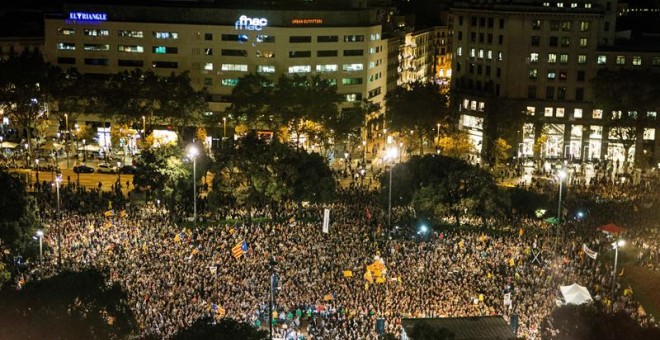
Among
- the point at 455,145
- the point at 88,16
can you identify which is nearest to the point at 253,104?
the point at 455,145

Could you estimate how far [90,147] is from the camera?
96.6 meters

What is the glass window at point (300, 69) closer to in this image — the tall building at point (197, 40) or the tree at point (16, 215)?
the tall building at point (197, 40)

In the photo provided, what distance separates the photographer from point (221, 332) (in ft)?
93.1

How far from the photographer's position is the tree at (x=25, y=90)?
91.9 m

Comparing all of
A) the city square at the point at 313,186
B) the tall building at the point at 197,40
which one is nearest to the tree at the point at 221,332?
the city square at the point at 313,186

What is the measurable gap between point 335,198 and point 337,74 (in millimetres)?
44438

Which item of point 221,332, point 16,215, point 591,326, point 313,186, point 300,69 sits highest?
point 300,69

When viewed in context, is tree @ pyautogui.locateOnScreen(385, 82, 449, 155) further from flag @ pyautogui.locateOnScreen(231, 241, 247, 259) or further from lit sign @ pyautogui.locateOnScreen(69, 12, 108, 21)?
flag @ pyautogui.locateOnScreen(231, 241, 247, 259)

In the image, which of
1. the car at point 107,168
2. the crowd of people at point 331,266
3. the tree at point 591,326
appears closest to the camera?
the tree at point 591,326

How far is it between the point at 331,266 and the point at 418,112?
48.6m

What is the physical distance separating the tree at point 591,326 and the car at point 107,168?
62008 mm

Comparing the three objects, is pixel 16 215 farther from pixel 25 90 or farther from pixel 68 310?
pixel 25 90

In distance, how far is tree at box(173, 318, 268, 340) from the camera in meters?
28.3

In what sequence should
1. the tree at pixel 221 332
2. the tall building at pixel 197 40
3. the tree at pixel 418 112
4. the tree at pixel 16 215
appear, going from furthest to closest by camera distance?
the tall building at pixel 197 40
the tree at pixel 418 112
the tree at pixel 16 215
the tree at pixel 221 332
